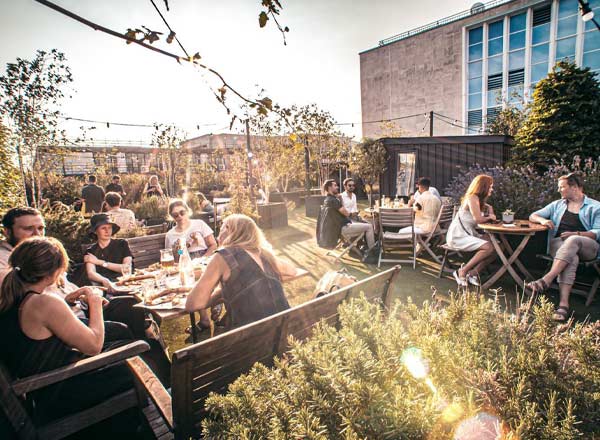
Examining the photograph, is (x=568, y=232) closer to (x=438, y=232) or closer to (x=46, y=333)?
(x=438, y=232)

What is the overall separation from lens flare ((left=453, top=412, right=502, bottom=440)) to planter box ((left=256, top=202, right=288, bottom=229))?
924 centimetres

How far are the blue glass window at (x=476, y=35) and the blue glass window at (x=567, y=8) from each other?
5.45 m

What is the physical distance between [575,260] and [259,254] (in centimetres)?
398

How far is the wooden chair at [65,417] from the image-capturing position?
175 centimetres

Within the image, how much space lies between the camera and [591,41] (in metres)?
22.8

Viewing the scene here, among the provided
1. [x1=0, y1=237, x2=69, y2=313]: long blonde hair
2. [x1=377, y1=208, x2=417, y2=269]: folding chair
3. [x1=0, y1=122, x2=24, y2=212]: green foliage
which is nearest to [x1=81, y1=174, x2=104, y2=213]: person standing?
[x1=0, y1=122, x2=24, y2=212]: green foliage

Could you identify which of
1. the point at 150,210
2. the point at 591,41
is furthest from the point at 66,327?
the point at 591,41

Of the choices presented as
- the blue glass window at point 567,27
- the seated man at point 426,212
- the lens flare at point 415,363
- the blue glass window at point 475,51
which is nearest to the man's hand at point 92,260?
the lens flare at point 415,363

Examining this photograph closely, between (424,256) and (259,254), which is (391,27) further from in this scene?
(259,254)

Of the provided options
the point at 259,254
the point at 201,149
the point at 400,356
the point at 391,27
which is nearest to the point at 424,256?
the point at 259,254

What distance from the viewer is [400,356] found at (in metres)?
1.16

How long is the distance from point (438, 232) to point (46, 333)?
618 centimetres

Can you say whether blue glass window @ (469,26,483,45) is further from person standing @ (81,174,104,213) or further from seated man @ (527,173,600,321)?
person standing @ (81,174,104,213)

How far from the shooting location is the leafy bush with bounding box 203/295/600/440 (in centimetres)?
87
